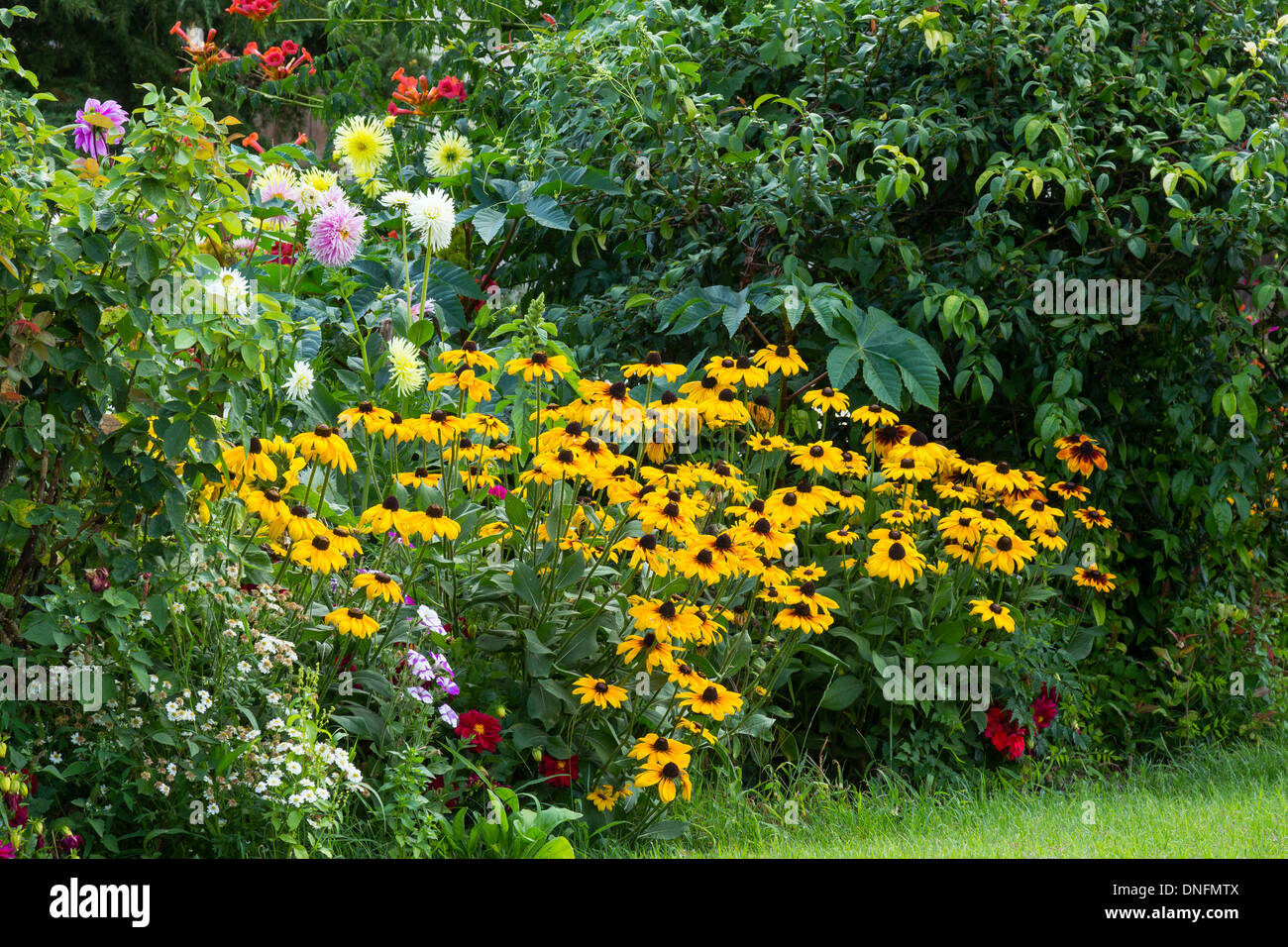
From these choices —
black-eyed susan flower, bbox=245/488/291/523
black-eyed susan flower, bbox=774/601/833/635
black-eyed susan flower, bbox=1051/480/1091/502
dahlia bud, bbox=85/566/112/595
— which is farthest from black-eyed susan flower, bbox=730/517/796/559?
dahlia bud, bbox=85/566/112/595

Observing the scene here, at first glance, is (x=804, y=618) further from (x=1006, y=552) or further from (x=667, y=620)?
(x=1006, y=552)

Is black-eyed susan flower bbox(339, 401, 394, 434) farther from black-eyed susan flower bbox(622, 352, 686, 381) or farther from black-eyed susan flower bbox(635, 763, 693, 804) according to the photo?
black-eyed susan flower bbox(635, 763, 693, 804)

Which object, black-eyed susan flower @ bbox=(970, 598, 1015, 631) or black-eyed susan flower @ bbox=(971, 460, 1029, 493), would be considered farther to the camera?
black-eyed susan flower @ bbox=(971, 460, 1029, 493)

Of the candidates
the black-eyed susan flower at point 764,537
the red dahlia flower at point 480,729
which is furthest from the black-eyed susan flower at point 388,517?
the black-eyed susan flower at point 764,537

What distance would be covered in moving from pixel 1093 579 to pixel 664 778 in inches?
72.7

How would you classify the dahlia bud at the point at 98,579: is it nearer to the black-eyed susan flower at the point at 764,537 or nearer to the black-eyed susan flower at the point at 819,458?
the black-eyed susan flower at the point at 764,537

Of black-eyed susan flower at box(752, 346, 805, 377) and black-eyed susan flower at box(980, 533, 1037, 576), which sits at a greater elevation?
black-eyed susan flower at box(752, 346, 805, 377)

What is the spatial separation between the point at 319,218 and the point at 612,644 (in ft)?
6.10

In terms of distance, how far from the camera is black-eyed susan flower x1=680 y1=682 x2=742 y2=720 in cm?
272

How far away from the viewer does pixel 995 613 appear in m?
3.44

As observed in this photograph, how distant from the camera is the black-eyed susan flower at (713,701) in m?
2.72

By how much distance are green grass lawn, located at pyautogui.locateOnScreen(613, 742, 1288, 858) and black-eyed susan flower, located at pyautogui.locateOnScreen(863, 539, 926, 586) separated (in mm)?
595

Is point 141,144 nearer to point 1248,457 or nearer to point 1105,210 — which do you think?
point 1105,210
